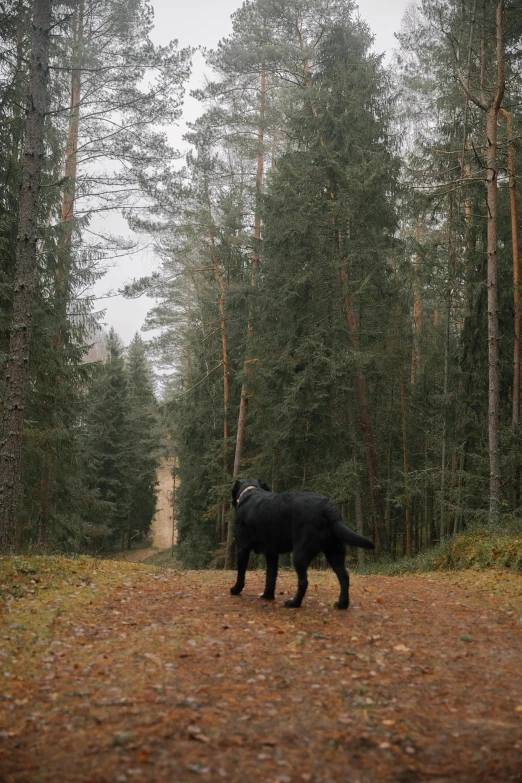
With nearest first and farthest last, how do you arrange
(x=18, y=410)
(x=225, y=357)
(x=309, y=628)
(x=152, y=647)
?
(x=152, y=647), (x=309, y=628), (x=18, y=410), (x=225, y=357)

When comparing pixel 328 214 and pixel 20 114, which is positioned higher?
pixel 20 114

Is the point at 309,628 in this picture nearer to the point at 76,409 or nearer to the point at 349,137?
the point at 76,409

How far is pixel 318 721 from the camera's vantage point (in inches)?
141

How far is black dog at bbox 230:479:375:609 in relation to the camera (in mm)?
6066

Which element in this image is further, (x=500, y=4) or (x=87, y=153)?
(x=87, y=153)

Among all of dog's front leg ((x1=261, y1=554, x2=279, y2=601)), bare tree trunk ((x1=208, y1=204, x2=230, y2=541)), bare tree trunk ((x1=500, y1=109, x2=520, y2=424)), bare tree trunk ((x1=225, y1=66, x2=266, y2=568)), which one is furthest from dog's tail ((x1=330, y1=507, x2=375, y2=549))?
bare tree trunk ((x1=208, y1=204, x2=230, y2=541))

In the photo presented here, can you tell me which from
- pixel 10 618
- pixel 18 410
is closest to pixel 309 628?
pixel 10 618

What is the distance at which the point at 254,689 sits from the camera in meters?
4.07

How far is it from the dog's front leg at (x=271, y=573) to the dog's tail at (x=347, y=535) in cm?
103

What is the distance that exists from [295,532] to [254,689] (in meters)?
2.25

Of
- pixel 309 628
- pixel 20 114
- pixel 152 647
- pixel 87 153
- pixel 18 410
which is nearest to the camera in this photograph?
pixel 152 647

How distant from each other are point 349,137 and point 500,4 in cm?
462

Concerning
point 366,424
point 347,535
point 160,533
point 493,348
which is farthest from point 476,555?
point 160,533

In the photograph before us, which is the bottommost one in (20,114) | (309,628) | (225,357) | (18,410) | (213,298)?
(309,628)
